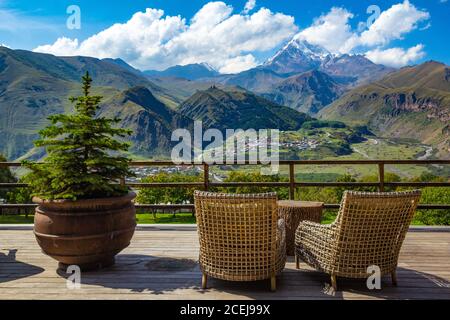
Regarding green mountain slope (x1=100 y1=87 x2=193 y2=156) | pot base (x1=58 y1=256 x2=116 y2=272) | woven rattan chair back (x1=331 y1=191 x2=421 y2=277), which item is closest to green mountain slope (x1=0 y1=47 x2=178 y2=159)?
green mountain slope (x1=100 y1=87 x2=193 y2=156)

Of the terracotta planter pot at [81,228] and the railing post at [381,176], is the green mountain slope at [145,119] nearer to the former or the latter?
the railing post at [381,176]

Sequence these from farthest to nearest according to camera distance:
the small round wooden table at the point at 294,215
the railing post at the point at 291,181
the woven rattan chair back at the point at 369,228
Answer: the railing post at the point at 291,181 → the small round wooden table at the point at 294,215 → the woven rattan chair back at the point at 369,228

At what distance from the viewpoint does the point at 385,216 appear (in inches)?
119

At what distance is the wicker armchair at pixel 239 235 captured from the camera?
3.00 metres

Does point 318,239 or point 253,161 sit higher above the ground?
point 253,161

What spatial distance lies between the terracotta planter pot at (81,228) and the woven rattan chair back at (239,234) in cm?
94

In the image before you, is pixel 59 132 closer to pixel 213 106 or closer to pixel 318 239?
pixel 318 239

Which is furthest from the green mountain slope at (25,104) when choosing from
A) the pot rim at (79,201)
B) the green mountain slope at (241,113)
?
the pot rim at (79,201)

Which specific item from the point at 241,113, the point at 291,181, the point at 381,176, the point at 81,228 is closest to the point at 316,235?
the point at 81,228

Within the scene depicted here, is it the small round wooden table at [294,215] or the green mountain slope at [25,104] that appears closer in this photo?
the small round wooden table at [294,215]

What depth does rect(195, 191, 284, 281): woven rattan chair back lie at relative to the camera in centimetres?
300

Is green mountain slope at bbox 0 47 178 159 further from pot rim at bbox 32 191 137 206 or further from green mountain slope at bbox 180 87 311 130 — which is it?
pot rim at bbox 32 191 137 206

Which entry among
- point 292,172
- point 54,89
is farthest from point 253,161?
point 54,89
